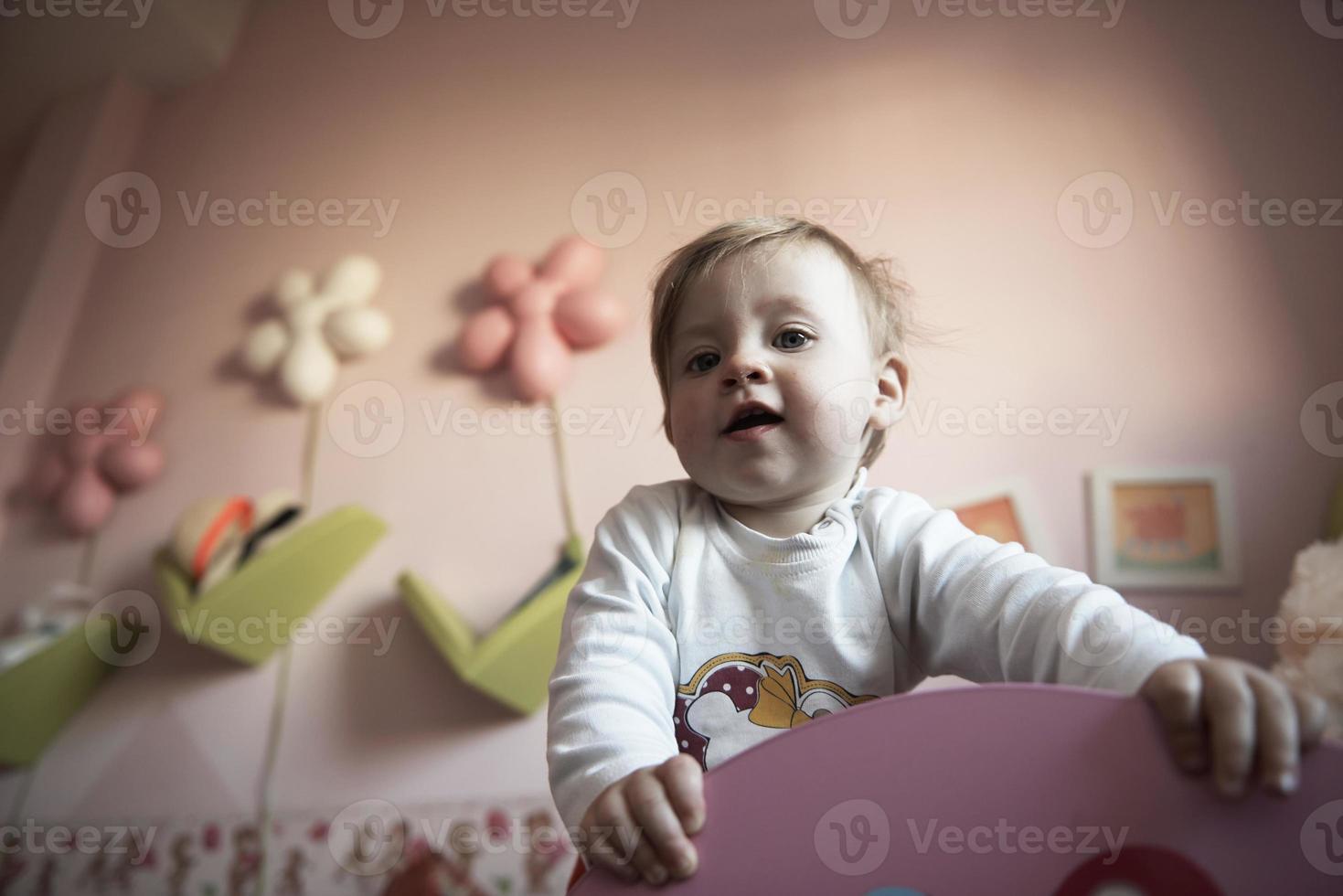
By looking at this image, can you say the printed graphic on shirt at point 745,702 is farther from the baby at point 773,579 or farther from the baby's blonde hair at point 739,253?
the baby's blonde hair at point 739,253

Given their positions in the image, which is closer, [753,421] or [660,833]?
[660,833]

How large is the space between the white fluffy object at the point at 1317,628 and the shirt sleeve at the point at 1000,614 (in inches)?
30.5

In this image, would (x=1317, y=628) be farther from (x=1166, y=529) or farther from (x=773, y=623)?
(x=773, y=623)

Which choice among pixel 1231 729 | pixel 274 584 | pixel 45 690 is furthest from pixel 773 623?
pixel 45 690

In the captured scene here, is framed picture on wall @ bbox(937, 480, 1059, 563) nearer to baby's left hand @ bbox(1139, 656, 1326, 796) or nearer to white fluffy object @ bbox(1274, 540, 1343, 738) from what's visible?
white fluffy object @ bbox(1274, 540, 1343, 738)

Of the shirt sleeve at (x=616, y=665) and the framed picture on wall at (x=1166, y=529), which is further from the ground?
the framed picture on wall at (x=1166, y=529)

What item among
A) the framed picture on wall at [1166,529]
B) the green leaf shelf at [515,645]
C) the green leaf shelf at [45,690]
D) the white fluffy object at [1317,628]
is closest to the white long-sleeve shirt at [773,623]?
the white fluffy object at [1317,628]

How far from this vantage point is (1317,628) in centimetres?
123

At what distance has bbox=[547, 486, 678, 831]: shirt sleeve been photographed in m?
0.54

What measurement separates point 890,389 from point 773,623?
318 mm

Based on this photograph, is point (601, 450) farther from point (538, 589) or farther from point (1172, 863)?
point (1172, 863)

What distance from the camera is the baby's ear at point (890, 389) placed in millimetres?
870

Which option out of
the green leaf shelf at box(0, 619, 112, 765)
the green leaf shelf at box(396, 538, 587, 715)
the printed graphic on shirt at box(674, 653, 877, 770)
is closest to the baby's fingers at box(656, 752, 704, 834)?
the printed graphic on shirt at box(674, 653, 877, 770)

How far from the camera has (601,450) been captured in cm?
194
